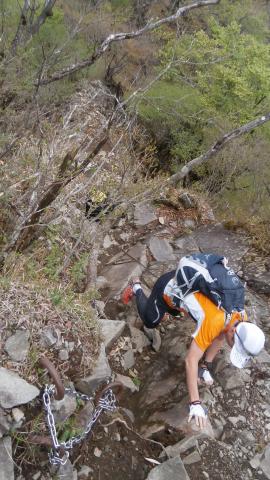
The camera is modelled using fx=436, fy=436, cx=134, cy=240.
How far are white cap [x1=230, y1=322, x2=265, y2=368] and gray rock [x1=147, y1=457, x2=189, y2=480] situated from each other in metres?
0.89

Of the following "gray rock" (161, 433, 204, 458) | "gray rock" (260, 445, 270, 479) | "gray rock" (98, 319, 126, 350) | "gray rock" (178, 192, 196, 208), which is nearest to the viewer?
"gray rock" (161, 433, 204, 458)

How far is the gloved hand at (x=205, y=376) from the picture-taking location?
4.31 metres

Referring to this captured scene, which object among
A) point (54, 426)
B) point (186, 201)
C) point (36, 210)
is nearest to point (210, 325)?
point (54, 426)

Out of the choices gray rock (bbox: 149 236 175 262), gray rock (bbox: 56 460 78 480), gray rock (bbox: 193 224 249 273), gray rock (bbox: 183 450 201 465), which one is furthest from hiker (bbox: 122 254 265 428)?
gray rock (bbox: 193 224 249 273)

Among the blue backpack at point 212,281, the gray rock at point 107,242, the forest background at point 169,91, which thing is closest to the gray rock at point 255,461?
the blue backpack at point 212,281

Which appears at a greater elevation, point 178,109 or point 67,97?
point 67,97

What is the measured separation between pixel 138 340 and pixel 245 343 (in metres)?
1.70

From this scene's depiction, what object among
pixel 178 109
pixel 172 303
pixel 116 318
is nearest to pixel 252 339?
pixel 172 303

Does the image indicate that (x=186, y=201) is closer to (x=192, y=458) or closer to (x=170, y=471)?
(x=192, y=458)

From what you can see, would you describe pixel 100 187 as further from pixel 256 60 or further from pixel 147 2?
pixel 147 2

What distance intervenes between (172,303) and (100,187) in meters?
3.66

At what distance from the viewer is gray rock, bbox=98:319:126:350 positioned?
4371 mm

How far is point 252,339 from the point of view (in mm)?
3467

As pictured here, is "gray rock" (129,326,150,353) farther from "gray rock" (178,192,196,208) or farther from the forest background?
the forest background
